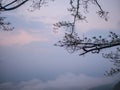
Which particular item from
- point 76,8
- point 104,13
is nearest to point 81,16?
point 76,8

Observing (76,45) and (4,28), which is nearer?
(4,28)

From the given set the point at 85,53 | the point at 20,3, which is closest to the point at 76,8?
the point at 85,53

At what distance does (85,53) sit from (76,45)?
303mm

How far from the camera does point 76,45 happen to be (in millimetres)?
5285

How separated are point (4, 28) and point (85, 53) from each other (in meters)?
1.88

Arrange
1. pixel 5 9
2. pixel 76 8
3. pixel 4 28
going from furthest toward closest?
pixel 76 8 → pixel 4 28 → pixel 5 9

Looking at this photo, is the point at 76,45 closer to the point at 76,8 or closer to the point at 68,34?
the point at 68,34

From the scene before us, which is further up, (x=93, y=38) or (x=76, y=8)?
(x=76, y=8)

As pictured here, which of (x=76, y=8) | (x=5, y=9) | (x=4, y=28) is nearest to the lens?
(x=5, y=9)

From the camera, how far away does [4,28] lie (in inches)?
178

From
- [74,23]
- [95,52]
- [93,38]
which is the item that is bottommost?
[95,52]

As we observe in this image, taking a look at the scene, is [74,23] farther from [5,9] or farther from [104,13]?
[5,9]

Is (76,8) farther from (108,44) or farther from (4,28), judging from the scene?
(4,28)

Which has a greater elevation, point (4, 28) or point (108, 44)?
point (4, 28)
